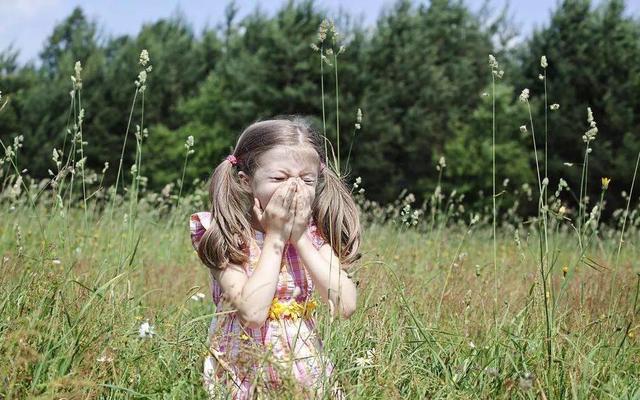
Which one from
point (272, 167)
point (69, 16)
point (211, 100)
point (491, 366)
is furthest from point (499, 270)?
point (69, 16)

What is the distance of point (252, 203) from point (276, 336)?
43cm

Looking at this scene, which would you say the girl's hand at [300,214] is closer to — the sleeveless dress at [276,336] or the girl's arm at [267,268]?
the girl's arm at [267,268]

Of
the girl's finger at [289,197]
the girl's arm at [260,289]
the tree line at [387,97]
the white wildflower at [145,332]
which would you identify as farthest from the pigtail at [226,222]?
the tree line at [387,97]

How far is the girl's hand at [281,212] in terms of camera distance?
7.11 feet

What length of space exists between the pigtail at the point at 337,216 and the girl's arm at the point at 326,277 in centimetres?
15

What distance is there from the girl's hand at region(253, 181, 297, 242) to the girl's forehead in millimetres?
120

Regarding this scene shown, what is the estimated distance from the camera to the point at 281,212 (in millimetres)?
2162

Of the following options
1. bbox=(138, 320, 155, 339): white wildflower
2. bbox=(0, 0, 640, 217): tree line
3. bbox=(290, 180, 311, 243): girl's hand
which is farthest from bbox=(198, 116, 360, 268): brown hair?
bbox=(0, 0, 640, 217): tree line

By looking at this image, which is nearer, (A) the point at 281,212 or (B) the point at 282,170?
(A) the point at 281,212

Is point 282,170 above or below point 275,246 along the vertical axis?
above

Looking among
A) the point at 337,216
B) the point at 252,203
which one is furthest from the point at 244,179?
the point at 337,216

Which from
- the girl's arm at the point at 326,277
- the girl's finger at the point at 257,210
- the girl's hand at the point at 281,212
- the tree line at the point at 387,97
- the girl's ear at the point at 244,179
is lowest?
the tree line at the point at 387,97

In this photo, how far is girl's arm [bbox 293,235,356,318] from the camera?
2258 mm

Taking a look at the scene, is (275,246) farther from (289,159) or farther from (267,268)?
(289,159)
